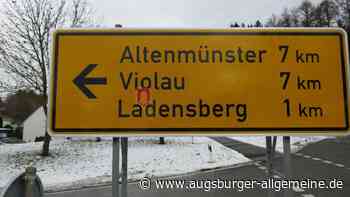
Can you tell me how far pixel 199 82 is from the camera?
1.97m

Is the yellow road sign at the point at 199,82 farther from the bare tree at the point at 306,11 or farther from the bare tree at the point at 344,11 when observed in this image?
the bare tree at the point at 306,11

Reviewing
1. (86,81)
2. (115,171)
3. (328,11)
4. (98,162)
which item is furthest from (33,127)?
(115,171)

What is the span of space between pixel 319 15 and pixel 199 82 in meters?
56.6

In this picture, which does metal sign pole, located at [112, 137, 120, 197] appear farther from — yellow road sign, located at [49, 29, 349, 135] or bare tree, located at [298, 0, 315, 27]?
bare tree, located at [298, 0, 315, 27]

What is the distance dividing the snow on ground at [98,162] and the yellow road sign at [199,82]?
8344mm

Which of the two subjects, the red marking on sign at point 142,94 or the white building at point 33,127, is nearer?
the red marking on sign at point 142,94

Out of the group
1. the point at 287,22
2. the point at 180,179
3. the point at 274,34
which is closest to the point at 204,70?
the point at 274,34

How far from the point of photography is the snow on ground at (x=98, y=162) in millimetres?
10602

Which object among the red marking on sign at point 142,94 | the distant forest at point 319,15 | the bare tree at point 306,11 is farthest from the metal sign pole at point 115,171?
the bare tree at point 306,11

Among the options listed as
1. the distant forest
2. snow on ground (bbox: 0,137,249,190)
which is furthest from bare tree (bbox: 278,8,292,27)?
snow on ground (bbox: 0,137,249,190)

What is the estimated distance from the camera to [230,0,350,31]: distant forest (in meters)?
44.7

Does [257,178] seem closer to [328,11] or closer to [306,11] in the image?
[328,11]

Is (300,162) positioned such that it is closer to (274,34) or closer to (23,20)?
(274,34)

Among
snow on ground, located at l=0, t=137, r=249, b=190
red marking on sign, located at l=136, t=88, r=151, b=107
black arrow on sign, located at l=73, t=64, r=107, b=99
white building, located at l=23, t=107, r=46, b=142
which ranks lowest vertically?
white building, located at l=23, t=107, r=46, b=142
